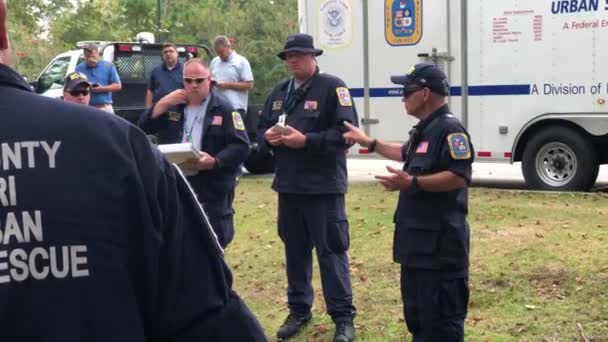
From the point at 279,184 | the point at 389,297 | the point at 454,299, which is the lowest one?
the point at 389,297

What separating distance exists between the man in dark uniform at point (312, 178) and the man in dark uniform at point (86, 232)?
377cm

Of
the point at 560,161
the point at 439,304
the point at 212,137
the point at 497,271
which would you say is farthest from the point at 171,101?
the point at 560,161

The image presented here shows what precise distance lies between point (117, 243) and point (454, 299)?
2932mm

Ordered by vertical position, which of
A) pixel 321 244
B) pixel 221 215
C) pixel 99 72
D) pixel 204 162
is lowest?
pixel 321 244

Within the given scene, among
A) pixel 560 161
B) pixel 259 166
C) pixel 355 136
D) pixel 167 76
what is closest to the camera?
pixel 355 136

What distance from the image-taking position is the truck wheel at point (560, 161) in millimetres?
10375

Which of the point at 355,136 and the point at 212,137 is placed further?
the point at 212,137

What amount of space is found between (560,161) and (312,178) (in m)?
5.99

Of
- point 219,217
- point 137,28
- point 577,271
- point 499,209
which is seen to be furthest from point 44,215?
point 137,28

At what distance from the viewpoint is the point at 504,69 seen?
35.7ft

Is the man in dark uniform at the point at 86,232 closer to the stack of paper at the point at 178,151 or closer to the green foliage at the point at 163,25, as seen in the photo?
the stack of paper at the point at 178,151

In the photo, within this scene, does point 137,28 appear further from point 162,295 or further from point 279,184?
point 162,295

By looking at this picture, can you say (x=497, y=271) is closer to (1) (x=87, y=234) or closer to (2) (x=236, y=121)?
(2) (x=236, y=121)

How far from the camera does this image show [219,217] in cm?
571
